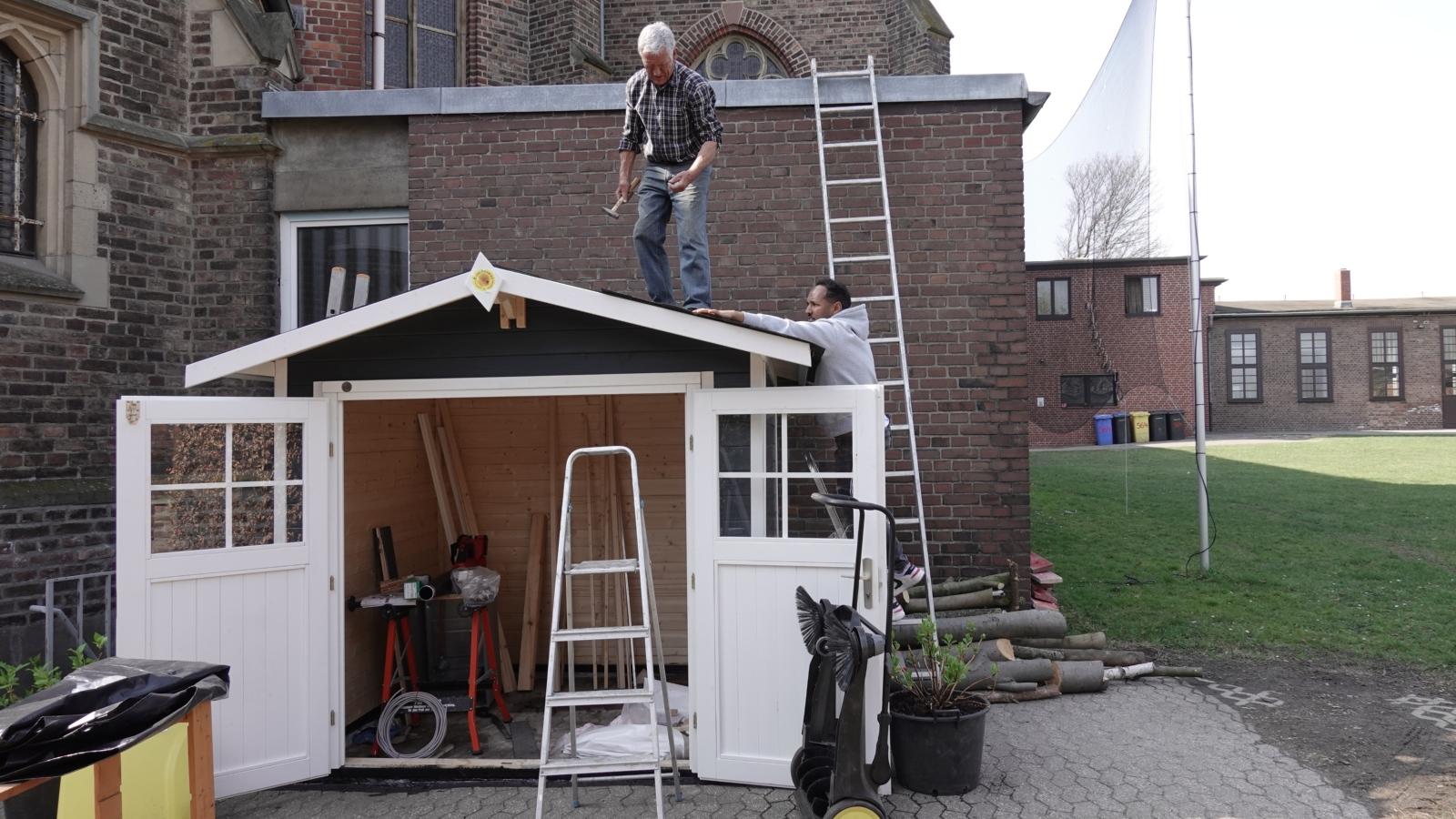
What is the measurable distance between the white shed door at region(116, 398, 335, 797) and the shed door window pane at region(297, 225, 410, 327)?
3089 millimetres

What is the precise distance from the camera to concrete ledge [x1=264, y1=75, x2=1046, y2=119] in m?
7.25

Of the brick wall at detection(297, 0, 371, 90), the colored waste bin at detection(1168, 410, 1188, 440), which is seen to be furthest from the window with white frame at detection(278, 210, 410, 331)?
the colored waste bin at detection(1168, 410, 1188, 440)

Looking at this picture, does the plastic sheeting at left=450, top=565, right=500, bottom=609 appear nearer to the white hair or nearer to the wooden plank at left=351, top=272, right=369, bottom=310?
the wooden plank at left=351, top=272, right=369, bottom=310

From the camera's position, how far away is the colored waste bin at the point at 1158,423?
89.6 ft

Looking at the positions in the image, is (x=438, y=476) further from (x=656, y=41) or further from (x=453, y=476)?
(x=656, y=41)

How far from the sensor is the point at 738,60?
1446cm

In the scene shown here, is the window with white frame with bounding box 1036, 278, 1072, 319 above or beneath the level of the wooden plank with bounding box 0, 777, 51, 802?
above

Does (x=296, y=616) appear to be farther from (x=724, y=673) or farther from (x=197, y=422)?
(x=724, y=673)

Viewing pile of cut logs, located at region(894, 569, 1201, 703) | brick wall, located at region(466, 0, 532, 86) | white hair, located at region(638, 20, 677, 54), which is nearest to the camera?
white hair, located at region(638, 20, 677, 54)

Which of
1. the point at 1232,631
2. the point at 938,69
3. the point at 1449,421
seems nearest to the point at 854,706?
the point at 1232,631

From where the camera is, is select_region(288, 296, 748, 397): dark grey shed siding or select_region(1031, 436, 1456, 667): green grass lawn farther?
select_region(1031, 436, 1456, 667): green grass lawn

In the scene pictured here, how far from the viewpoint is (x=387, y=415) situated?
6.59m

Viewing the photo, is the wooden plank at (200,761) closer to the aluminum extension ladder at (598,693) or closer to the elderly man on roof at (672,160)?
the aluminum extension ladder at (598,693)

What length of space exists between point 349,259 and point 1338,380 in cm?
3654
